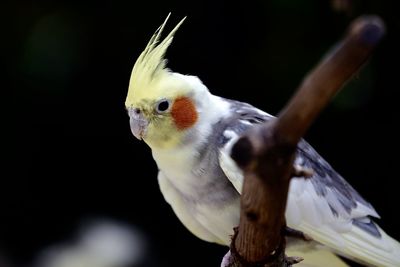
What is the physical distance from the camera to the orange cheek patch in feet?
5.21

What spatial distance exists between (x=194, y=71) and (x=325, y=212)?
1.19 m

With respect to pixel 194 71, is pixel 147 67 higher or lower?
higher

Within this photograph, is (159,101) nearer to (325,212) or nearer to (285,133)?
(325,212)

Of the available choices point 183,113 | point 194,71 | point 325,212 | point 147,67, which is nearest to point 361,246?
point 325,212

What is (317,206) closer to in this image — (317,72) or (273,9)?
(317,72)

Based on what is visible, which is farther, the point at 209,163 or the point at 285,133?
the point at 209,163

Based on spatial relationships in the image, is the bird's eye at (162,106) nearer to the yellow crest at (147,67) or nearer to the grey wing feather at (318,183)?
the yellow crest at (147,67)

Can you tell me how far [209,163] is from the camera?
161 centimetres

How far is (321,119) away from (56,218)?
3.91 ft

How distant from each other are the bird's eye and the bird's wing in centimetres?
15

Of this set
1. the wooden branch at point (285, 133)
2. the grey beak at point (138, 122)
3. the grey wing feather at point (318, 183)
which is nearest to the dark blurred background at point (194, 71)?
the grey wing feather at point (318, 183)

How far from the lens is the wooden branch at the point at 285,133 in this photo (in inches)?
35.5

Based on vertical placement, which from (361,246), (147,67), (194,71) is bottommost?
(194,71)

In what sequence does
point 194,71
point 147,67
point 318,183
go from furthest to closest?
1. point 194,71
2. point 318,183
3. point 147,67
